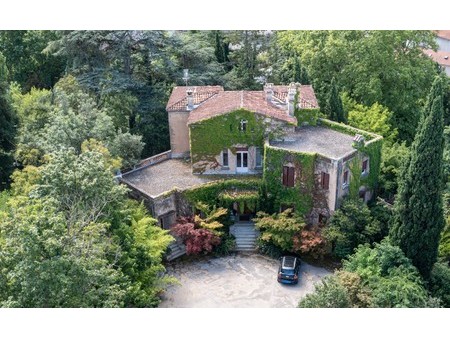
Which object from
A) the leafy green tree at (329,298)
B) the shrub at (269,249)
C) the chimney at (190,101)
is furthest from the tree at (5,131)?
the leafy green tree at (329,298)

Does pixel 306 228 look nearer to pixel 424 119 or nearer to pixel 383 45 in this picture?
pixel 424 119

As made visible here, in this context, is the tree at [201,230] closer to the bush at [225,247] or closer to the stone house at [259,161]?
the bush at [225,247]

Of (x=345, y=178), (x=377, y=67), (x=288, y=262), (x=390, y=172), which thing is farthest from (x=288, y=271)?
(x=377, y=67)

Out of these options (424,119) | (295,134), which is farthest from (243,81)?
(424,119)

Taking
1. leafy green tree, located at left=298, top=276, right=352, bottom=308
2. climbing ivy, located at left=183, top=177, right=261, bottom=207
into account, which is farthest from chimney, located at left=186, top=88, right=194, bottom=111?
leafy green tree, located at left=298, top=276, right=352, bottom=308

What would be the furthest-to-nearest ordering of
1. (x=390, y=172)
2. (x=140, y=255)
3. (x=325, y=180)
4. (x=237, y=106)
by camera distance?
(x=390, y=172)
(x=237, y=106)
(x=325, y=180)
(x=140, y=255)

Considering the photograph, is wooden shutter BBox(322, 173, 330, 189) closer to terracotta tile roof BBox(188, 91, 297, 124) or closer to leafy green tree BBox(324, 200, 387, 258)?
leafy green tree BBox(324, 200, 387, 258)

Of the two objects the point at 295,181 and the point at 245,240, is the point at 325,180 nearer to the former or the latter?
the point at 295,181
